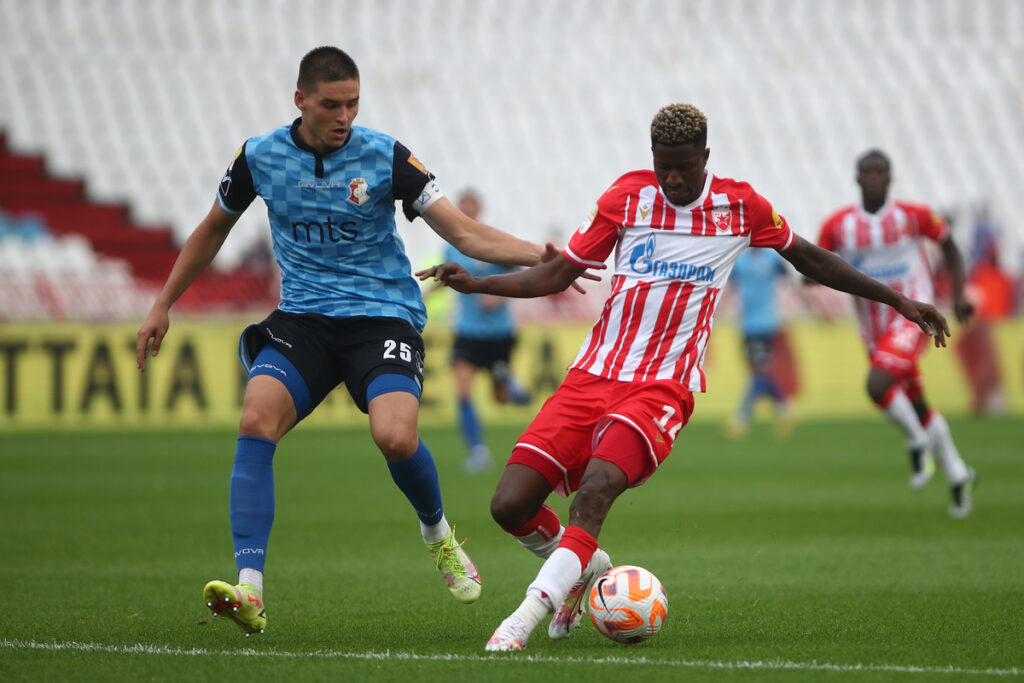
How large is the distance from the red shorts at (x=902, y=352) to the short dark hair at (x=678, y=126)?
4.96 meters

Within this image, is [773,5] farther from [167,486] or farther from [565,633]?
[565,633]

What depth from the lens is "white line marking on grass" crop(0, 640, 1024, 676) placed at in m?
4.46

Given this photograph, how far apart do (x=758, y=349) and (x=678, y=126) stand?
1249cm

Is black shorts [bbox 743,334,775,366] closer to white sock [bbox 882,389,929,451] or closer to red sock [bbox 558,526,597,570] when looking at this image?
white sock [bbox 882,389,929,451]

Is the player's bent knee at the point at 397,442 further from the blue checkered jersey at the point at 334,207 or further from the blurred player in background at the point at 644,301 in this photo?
the blue checkered jersey at the point at 334,207

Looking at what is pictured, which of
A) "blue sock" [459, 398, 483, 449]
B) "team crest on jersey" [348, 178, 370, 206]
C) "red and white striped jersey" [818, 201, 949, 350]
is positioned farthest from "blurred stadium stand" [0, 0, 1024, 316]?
"team crest on jersey" [348, 178, 370, 206]

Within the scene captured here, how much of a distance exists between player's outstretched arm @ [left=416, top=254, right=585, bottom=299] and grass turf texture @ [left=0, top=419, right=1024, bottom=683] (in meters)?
1.36

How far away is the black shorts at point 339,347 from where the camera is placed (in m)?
5.60

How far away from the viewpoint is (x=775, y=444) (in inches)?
643

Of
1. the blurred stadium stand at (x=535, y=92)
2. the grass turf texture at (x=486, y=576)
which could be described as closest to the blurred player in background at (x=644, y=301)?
the grass turf texture at (x=486, y=576)

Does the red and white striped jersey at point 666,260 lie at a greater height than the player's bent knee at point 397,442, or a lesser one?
greater

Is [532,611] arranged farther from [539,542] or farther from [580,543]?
[539,542]

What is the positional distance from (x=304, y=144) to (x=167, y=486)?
6.97 meters

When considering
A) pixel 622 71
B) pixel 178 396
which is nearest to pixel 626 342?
pixel 178 396
